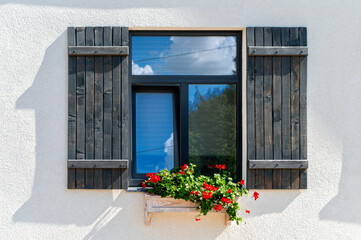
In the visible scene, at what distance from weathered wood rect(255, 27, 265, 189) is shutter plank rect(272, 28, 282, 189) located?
11 cm

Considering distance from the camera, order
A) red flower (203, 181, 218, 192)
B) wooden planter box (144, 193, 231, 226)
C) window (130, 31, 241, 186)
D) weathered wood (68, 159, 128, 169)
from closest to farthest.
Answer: red flower (203, 181, 218, 192) → wooden planter box (144, 193, 231, 226) → weathered wood (68, 159, 128, 169) → window (130, 31, 241, 186)

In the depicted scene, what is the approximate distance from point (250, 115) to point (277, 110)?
245mm

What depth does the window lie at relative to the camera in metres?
2.95

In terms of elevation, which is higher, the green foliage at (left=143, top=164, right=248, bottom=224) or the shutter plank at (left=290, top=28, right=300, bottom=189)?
the shutter plank at (left=290, top=28, right=300, bottom=189)

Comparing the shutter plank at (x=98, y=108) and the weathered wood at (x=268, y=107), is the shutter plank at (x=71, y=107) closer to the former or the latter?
the shutter plank at (x=98, y=108)

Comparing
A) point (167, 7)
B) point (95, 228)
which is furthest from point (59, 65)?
point (95, 228)

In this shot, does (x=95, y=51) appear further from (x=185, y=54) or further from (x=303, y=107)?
(x=303, y=107)

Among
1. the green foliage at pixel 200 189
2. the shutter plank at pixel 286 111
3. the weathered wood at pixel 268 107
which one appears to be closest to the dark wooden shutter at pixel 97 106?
the green foliage at pixel 200 189

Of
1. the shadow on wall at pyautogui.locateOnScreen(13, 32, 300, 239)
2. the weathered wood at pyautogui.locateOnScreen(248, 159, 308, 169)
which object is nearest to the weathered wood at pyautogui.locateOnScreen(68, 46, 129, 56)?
the shadow on wall at pyautogui.locateOnScreen(13, 32, 300, 239)

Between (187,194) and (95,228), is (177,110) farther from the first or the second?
(95,228)

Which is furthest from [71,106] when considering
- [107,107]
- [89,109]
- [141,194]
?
[141,194]

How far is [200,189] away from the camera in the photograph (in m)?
2.62

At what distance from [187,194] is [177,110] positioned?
0.83 meters

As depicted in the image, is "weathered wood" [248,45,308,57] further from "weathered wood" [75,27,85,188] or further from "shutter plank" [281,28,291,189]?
"weathered wood" [75,27,85,188]
